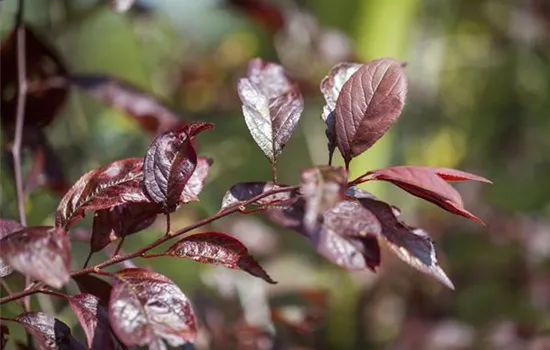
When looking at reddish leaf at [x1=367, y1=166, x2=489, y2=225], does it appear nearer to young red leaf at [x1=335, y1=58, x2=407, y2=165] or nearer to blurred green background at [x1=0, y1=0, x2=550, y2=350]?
young red leaf at [x1=335, y1=58, x2=407, y2=165]

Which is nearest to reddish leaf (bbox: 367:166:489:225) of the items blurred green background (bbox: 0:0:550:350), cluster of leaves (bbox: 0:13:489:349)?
cluster of leaves (bbox: 0:13:489:349)

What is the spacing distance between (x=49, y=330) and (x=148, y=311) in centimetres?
11

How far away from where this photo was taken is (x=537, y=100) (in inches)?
124

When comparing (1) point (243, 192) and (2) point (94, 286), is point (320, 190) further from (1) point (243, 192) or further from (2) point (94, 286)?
(2) point (94, 286)

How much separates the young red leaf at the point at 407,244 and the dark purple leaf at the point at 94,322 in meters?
0.21

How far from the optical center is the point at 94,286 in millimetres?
734

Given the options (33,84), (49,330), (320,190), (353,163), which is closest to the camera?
(320,190)

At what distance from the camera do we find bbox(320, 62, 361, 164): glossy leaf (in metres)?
0.67

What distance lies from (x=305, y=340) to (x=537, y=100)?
6.46 feet

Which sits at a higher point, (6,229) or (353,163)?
(6,229)

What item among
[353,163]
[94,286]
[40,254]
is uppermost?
[40,254]

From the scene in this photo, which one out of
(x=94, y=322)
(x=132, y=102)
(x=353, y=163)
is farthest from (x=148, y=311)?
(x=353, y=163)

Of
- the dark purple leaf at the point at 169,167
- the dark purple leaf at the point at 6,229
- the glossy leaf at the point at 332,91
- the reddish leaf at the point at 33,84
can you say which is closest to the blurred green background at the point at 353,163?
the reddish leaf at the point at 33,84

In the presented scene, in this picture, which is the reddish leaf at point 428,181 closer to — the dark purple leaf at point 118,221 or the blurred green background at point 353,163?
the dark purple leaf at point 118,221
